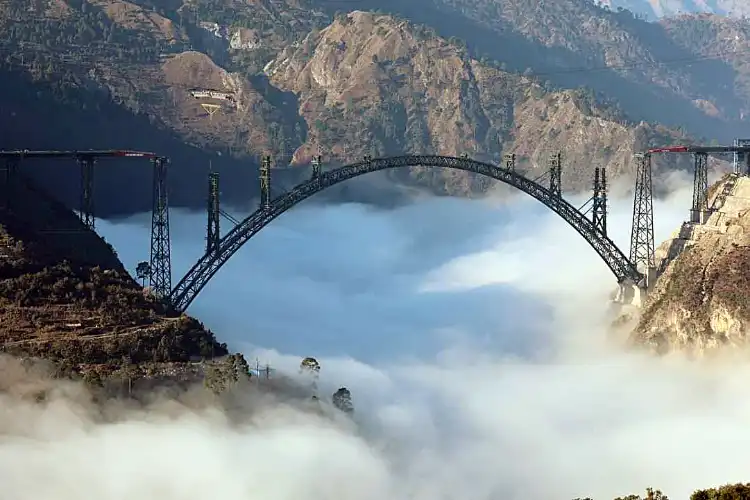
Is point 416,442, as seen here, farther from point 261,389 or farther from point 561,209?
point 561,209

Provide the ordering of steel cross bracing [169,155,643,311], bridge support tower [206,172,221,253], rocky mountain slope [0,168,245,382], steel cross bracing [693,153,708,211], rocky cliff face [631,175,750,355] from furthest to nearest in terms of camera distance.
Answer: steel cross bracing [693,153,708,211], rocky cliff face [631,175,750,355], steel cross bracing [169,155,643,311], bridge support tower [206,172,221,253], rocky mountain slope [0,168,245,382]

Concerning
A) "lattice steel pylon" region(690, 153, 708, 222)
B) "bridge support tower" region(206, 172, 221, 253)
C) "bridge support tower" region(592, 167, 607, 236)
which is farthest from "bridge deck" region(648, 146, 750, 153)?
"bridge support tower" region(206, 172, 221, 253)

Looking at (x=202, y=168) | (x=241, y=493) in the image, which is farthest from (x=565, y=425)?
(x=202, y=168)

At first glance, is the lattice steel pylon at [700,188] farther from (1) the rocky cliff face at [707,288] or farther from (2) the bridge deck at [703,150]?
(2) the bridge deck at [703,150]

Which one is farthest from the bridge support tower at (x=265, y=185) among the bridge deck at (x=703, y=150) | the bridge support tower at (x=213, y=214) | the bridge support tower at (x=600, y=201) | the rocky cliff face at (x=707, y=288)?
the rocky cliff face at (x=707, y=288)

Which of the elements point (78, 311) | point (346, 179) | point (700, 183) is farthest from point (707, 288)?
point (78, 311)

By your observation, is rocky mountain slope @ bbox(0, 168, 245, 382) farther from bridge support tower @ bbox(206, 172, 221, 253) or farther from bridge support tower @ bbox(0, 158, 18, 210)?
bridge support tower @ bbox(206, 172, 221, 253)
